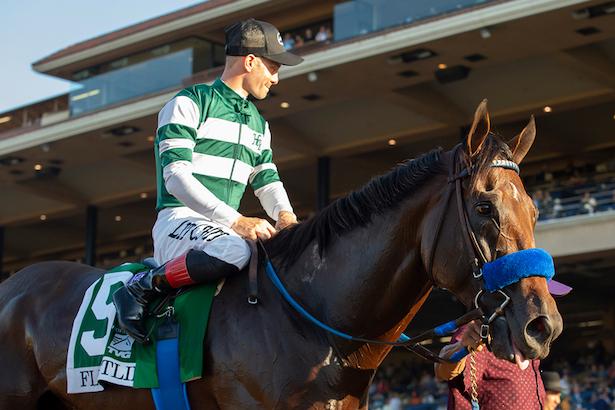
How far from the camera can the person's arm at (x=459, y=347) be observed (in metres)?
3.99

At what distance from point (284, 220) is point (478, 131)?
1.09 meters

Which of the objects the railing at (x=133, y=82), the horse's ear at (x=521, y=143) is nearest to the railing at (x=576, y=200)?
the railing at (x=133, y=82)

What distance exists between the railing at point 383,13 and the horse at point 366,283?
13600 mm

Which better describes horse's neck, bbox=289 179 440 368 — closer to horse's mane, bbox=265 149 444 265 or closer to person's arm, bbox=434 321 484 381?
horse's mane, bbox=265 149 444 265

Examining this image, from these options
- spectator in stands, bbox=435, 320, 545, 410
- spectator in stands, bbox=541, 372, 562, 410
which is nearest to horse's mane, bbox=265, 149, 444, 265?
spectator in stands, bbox=435, 320, 545, 410

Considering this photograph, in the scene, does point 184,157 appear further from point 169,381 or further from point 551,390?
point 551,390

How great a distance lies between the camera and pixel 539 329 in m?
3.35

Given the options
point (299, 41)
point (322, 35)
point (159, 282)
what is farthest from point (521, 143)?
point (299, 41)

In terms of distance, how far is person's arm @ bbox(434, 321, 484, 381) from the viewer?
3994mm

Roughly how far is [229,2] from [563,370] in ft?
37.2

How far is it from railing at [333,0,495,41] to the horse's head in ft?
45.1

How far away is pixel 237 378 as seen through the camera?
3887mm

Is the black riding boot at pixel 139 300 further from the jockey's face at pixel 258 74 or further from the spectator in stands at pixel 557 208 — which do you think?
the spectator in stands at pixel 557 208

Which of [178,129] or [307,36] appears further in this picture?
[307,36]
